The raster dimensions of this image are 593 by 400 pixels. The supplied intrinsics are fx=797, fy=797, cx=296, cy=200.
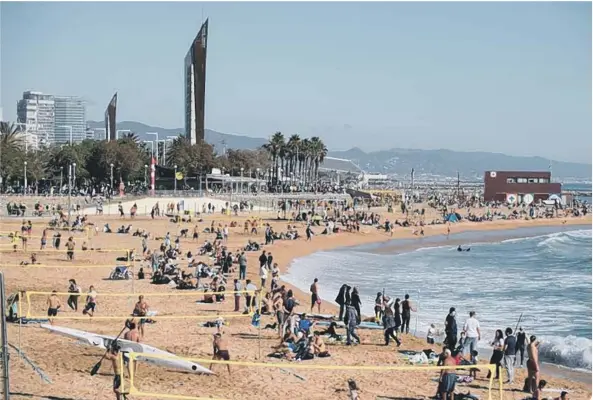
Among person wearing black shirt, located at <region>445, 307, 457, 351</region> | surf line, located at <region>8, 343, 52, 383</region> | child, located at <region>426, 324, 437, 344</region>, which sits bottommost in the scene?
child, located at <region>426, 324, 437, 344</region>

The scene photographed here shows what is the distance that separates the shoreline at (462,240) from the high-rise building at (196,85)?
105 feet

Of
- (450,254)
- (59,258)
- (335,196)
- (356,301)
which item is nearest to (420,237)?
(450,254)

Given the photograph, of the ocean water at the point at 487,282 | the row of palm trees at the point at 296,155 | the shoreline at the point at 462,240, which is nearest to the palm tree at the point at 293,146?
the row of palm trees at the point at 296,155

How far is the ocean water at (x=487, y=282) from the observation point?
20.8 meters

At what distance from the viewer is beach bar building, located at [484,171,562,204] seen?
90.8 meters

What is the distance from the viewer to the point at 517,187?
3595 inches

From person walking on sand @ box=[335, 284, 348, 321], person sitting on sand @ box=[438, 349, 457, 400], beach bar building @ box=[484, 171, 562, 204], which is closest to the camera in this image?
person sitting on sand @ box=[438, 349, 457, 400]

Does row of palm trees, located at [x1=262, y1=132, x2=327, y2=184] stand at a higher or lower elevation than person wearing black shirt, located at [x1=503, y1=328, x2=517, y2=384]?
higher

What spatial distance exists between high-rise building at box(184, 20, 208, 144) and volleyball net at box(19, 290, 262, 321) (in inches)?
2392

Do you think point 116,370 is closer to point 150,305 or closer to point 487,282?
point 150,305

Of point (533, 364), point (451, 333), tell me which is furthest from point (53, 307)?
point (533, 364)

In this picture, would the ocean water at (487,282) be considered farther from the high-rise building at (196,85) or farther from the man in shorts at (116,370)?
the high-rise building at (196,85)

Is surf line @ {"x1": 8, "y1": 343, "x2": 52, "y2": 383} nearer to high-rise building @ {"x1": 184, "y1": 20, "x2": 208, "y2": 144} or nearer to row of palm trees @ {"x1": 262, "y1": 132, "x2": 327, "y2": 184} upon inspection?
high-rise building @ {"x1": 184, "y1": 20, "x2": 208, "y2": 144}

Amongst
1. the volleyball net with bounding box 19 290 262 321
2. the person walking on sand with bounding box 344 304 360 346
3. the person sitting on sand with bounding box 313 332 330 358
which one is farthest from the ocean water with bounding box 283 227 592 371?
the person sitting on sand with bounding box 313 332 330 358
